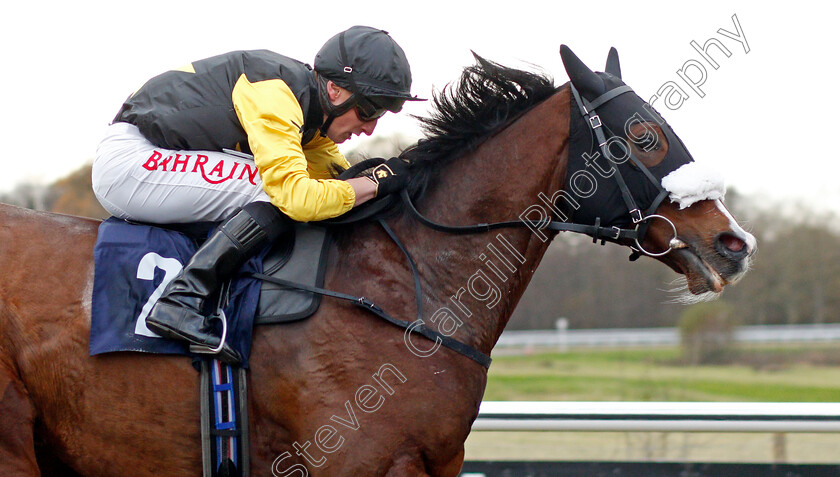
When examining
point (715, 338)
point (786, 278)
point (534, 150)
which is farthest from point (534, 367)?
point (534, 150)

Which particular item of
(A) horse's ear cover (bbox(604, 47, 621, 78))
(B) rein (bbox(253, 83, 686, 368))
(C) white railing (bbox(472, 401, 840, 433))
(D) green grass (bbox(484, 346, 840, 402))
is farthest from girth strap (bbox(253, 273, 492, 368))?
(D) green grass (bbox(484, 346, 840, 402))

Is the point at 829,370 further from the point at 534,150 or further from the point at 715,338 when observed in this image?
the point at 534,150

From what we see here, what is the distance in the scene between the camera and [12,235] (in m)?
2.88

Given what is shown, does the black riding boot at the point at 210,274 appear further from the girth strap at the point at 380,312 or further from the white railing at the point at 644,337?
the white railing at the point at 644,337

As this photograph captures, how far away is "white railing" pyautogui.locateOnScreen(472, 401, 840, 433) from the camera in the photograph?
4.18 m

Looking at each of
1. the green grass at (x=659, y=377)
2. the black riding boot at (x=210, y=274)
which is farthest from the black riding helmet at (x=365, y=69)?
the green grass at (x=659, y=377)

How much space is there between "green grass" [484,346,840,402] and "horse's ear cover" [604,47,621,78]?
23.3ft

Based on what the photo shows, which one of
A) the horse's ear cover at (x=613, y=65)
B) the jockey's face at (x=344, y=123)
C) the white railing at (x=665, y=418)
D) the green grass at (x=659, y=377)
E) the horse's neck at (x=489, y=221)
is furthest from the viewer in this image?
the green grass at (x=659, y=377)

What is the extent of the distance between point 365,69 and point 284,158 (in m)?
0.51

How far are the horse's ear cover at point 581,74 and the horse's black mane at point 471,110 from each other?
0.17m

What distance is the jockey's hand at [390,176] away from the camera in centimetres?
291

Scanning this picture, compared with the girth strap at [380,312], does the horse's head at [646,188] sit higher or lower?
higher

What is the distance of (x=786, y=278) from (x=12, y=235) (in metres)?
24.2

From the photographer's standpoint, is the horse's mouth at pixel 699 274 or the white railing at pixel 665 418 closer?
the horse's mouth at pixel 699 274
